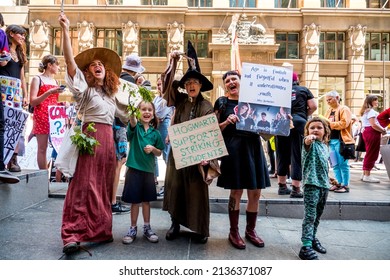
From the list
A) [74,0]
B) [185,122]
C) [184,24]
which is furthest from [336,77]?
[185,122]

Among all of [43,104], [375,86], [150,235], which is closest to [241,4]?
[375,86]

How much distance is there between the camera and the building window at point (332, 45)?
2152 centimetres

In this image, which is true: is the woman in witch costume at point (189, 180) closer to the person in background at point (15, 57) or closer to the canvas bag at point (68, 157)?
the canvas bag at point (68, 157)

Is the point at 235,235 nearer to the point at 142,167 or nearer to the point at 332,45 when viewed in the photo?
the point at 142,167

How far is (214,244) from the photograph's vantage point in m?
3.63

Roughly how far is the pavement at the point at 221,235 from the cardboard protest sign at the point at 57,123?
87 cm

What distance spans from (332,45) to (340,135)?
17.7 meters

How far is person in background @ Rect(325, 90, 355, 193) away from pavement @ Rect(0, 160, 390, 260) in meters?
0.48

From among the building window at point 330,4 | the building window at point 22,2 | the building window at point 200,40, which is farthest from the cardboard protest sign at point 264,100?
the building window at point 22,2

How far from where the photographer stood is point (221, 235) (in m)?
3.98

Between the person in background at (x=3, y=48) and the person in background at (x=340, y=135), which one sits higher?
the person in background at (x=3, y=48)

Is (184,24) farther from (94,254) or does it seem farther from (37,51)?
(94,254)

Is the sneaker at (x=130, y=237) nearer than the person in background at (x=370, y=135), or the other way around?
the sneaker at (x=130, y=237)
